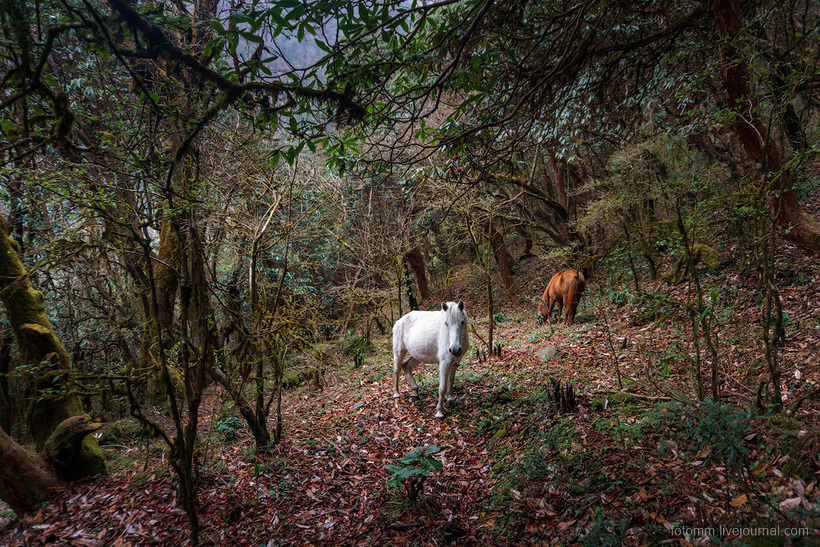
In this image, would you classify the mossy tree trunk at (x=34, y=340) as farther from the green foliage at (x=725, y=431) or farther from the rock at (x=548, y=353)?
the rock at (x=548, y=353)

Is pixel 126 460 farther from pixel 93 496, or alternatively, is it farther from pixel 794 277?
pixel 794 277

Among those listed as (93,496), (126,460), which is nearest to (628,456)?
(93,496)

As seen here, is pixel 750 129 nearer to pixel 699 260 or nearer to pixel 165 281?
pixel 699 260

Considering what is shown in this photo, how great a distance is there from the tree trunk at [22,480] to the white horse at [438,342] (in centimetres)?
479

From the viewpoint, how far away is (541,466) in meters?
3.46

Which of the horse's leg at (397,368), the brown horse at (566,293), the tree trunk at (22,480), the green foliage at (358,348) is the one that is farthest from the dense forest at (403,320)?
the green foliage at (358,348)

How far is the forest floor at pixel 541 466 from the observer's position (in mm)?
2430

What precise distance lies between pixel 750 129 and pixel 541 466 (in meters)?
5.36

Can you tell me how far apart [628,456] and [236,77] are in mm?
4818

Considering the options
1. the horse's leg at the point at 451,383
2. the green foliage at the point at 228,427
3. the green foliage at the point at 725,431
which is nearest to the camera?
the green foliage at the point at 725,431

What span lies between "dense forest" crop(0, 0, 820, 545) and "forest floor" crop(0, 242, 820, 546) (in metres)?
0.03

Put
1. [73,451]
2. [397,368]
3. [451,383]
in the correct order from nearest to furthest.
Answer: [73,451] → [451,383] → [397,368]

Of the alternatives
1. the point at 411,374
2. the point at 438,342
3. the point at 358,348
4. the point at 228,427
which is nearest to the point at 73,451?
the point at 228,427

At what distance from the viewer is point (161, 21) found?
2375mm
